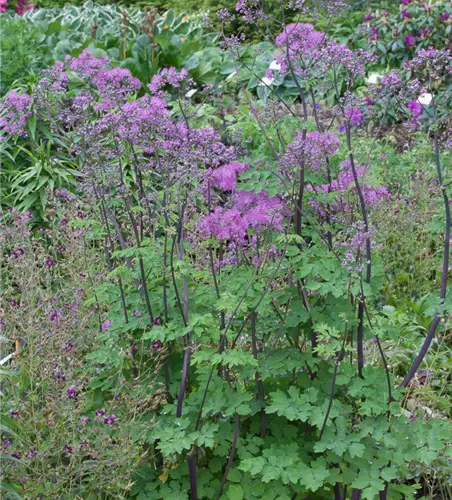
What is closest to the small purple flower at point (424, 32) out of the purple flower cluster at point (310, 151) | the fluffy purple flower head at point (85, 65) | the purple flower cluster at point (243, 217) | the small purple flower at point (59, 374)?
the fluffy purple flower head at point (85, 65)

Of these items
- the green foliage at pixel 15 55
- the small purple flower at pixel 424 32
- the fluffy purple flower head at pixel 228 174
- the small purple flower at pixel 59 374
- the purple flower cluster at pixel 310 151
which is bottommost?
the small purple flower at pixel 424 32

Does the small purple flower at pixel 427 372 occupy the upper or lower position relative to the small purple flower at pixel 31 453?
lower

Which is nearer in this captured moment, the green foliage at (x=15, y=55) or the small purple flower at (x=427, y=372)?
the small purple flower at (x=427, y=372)

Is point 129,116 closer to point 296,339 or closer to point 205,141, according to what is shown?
point 205,141

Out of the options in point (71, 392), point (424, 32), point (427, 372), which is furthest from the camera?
point (424, 32)

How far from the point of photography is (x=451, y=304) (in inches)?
102

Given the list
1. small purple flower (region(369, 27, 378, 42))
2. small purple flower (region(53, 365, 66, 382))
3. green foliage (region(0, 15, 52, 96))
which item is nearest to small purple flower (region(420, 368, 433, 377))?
small purple flower (region(53, 365, 66, 382))

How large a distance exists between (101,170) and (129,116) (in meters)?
0.30

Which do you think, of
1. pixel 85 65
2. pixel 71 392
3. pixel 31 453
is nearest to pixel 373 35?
pixel 85 65

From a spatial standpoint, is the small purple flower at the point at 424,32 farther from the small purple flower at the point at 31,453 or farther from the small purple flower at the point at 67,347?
the small purple flower at the point at 31,453

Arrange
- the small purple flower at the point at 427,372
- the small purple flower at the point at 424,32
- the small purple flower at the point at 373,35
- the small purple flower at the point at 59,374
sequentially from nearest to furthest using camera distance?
the small purple flower at the point at 59,374, the small purple flower at the point at 427,372, the small purple flower at the point at 424,32, the small purple flower at the point at 373,35

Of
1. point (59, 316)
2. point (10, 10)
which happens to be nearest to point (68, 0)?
point (10, 10)

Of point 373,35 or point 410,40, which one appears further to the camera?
point 373,35

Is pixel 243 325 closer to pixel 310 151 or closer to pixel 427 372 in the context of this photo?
pixel 310 151
